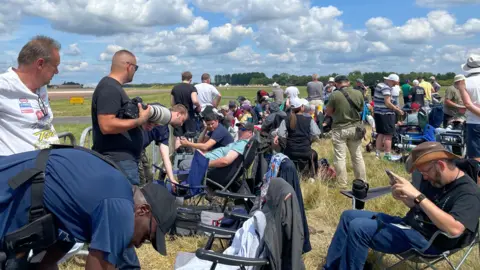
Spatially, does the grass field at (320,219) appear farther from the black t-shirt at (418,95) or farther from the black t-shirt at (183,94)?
the black t-shirt at (418,95)

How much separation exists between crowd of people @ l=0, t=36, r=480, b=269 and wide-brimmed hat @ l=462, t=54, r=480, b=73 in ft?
0.05

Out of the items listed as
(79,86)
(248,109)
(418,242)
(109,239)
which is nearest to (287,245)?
(418,242)

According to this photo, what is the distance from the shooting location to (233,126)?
9297 millimetres

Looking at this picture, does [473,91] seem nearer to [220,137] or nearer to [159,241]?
[220,137]

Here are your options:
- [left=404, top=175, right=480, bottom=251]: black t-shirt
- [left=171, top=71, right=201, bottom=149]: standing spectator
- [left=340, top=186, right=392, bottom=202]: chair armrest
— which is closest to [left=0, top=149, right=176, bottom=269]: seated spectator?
[left=404, top=175, right=480, bottom=251]: black t-shirt

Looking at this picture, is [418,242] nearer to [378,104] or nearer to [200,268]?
[200,268]

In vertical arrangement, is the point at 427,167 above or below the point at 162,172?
above

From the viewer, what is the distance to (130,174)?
3373 mm

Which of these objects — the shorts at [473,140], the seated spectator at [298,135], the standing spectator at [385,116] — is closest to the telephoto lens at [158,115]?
the seated spectator at [298,135]

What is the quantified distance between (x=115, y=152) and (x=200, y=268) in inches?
44.1

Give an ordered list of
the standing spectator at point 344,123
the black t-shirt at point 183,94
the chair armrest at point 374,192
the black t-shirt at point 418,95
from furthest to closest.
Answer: the black t-shirt at point 418,95
the black t-shirt at point 183,94
the standing spectator at point 344,123
the chair armrest at point 374,192

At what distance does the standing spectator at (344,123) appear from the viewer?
6.20m

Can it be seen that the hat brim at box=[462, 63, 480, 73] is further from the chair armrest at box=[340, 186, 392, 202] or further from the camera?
the camera

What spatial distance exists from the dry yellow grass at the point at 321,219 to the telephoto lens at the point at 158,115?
4.48 ft
